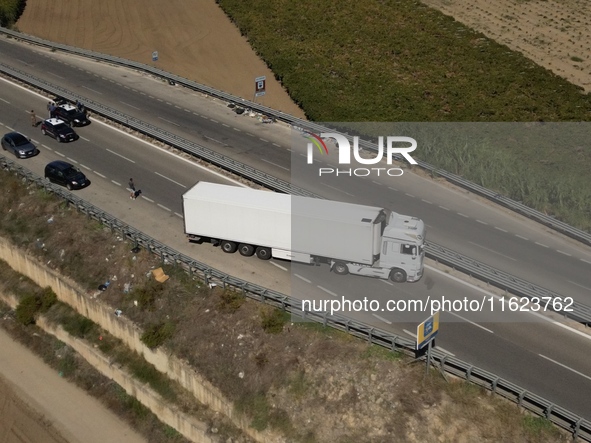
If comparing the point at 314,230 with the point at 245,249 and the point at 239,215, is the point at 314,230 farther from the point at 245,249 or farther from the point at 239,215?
the point at 245,249

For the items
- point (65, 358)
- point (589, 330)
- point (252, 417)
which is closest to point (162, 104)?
point (65, 358)

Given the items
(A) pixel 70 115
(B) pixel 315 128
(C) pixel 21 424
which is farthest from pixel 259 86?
(C) pixel 21 424

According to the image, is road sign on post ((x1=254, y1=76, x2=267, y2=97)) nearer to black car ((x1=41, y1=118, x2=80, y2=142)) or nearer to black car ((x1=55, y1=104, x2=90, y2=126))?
black car ((x1=55, y1=104, x2=90, y2=126))

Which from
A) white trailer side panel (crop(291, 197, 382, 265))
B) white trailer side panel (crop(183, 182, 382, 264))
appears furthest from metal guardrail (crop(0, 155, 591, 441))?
white trailer side panel (crop(291, 197, 382, 265))

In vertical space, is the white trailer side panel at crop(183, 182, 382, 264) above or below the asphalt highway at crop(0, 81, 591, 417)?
above

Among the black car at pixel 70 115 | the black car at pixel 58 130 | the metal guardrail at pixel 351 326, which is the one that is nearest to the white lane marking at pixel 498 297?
the metal guardrail at pixel 351 326
